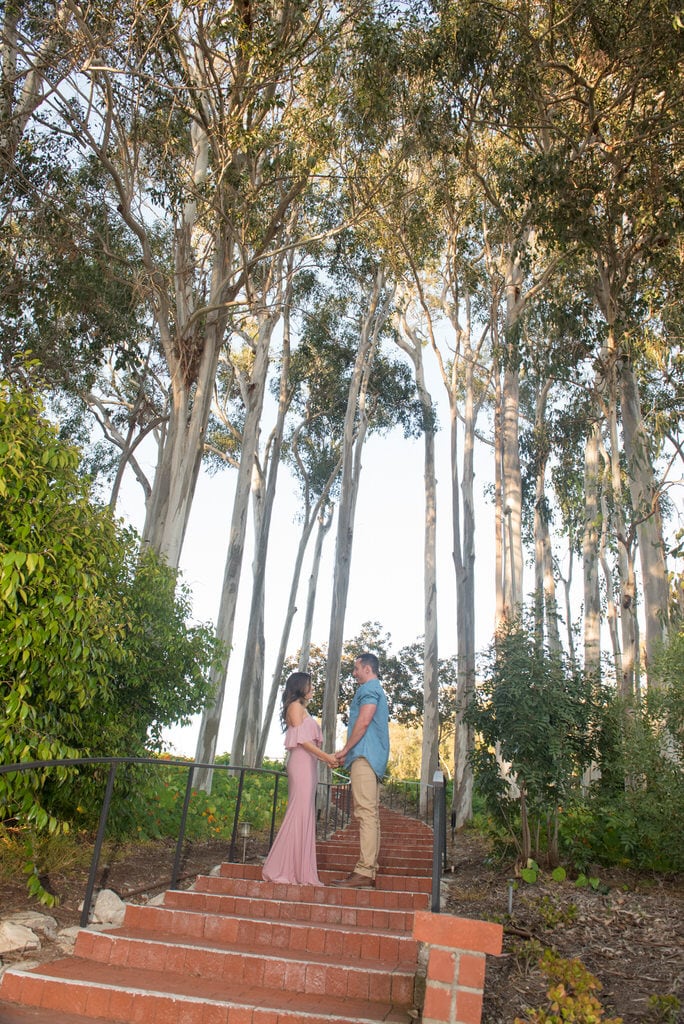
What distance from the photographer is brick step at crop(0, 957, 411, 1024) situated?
11.7 ft

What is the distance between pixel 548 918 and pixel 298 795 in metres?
2.12

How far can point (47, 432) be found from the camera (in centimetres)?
564

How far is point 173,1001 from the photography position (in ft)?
12.0

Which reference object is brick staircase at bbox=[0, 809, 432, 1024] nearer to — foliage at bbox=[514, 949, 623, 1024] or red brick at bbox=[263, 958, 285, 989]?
red brick at bbox=[263, 958, 285, 989]

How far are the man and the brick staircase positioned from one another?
38 centimetres

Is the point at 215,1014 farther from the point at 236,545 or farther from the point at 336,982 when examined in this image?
the point at 236,545

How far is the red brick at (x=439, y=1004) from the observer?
9.98ft

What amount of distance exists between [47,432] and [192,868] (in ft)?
15.6

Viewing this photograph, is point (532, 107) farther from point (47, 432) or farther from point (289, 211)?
point (47, 432)

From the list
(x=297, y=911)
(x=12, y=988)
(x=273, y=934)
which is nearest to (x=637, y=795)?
(x=297, y=911)

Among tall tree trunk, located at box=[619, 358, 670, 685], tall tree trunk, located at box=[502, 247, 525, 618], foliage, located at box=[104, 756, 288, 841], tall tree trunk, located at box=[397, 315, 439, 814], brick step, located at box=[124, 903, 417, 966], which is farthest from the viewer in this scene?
tall tree trunk, located at box=[397, 315, 439, 814]

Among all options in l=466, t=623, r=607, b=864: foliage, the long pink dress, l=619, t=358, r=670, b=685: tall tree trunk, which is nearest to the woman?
the long pink dress

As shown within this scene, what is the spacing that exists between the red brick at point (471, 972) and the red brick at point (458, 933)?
0.03 meters

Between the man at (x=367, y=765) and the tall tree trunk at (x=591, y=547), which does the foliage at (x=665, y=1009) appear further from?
the tall tree trunk at (x=591, y=547)
